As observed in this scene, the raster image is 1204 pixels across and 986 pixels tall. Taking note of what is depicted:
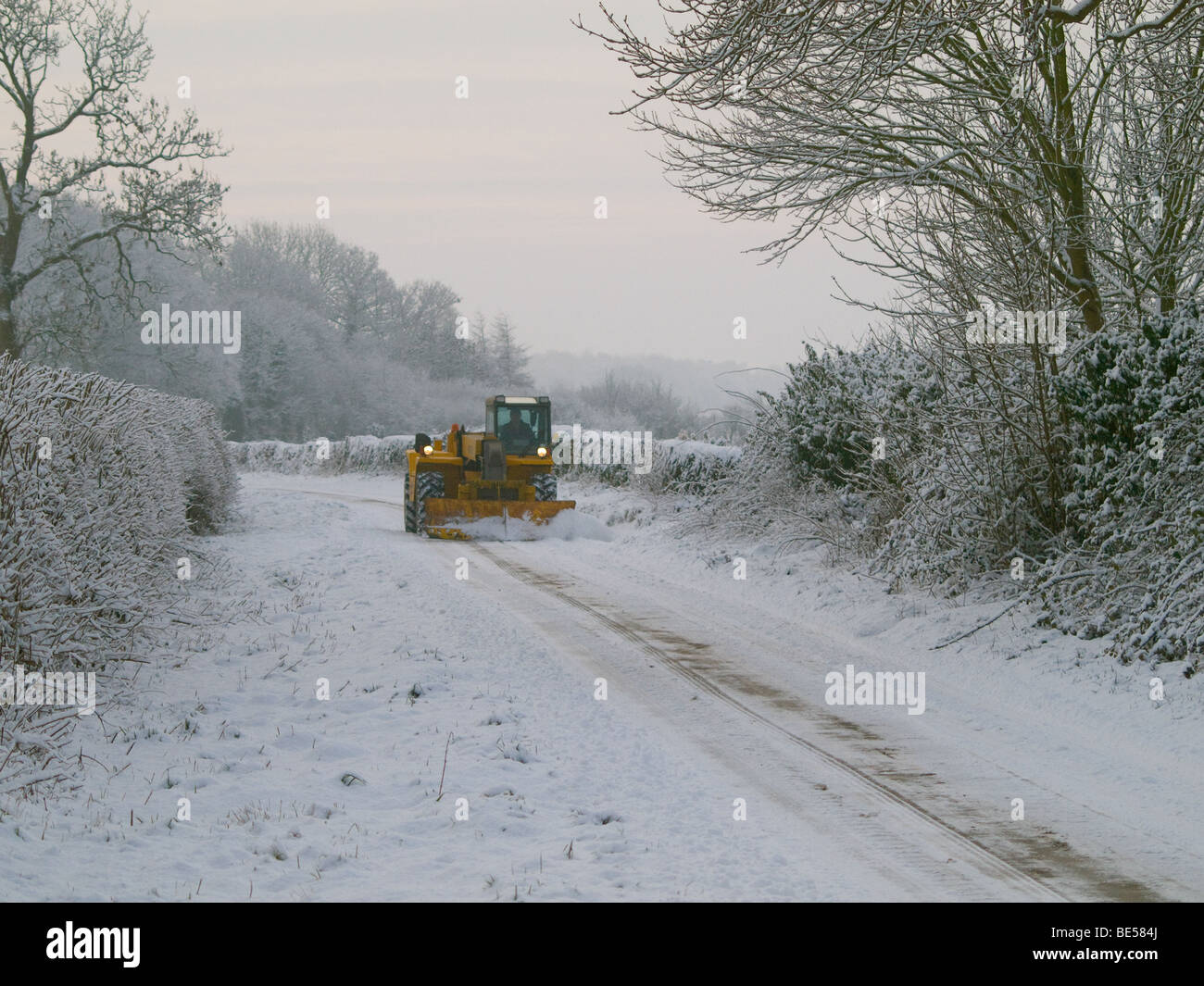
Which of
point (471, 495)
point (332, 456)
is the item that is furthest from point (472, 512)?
point (332, 456)

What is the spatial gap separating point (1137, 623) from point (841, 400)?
23.0 ft

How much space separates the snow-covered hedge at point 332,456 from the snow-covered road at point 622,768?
27.6m

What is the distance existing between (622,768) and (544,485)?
46.5ft

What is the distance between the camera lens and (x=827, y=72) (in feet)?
30.3

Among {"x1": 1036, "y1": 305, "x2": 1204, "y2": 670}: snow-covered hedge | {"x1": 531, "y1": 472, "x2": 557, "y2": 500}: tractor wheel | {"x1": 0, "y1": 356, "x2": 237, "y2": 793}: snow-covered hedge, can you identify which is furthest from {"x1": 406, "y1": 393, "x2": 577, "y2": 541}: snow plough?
{"x1": 1036, "y1": 305, "x2": 1204, "y2": 670}: snow-covered hedge

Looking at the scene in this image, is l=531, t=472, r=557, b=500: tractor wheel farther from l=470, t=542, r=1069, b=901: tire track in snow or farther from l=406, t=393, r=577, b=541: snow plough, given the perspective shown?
l=470, t=542, r=1069, b=901: tire track in snow

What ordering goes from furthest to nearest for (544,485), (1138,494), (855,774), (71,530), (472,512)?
(544,485)
(472,512)
(1138,494)
(71,530)
(855,774)

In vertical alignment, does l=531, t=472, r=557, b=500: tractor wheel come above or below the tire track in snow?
above

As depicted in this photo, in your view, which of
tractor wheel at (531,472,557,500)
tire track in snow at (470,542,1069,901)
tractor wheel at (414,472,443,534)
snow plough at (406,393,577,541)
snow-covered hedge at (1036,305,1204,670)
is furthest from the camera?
tractor wheel at (531,472,557,500)

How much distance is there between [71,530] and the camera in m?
6.95

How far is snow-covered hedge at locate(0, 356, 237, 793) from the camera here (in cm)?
605

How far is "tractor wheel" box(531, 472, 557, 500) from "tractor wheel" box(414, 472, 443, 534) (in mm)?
1835

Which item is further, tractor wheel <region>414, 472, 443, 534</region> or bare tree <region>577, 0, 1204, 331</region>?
tractor wheel <region>414, 472, 443, 534</region>

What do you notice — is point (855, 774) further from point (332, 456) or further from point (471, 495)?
point (332, 456)
